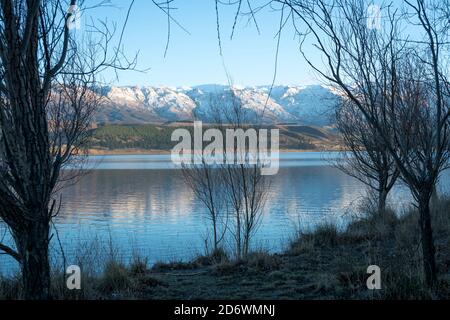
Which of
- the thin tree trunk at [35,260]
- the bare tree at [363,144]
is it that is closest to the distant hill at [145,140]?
the bare tree at [363,144]

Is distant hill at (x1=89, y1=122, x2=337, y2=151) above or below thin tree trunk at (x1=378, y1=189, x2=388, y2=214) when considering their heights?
above

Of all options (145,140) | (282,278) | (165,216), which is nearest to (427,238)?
(282,278)

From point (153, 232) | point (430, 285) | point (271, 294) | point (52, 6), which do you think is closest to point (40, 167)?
point (52, 6)

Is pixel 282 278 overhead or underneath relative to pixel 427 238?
underneath

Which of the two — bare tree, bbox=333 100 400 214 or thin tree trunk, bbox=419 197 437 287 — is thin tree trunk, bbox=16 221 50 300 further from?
bare tree, bbox=333 100 400 214

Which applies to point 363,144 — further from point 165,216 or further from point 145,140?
point 145,140

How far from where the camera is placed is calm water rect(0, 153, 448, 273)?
16812mm

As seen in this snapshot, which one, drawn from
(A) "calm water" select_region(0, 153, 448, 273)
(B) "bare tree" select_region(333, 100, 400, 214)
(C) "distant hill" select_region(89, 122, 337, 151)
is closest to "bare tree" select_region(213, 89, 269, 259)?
(A) "calm water" select_region(0, 153, 448, 273)

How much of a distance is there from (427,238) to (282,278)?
288 cm

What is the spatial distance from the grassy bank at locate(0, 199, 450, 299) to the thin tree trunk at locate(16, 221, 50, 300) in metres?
2.63

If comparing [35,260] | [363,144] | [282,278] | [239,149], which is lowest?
[282,278]

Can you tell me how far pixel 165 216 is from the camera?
1030 inches

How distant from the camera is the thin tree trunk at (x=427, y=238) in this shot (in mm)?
5414

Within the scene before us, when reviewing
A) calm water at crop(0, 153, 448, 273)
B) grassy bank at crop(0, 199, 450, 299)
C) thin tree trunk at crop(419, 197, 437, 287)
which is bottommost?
calm water at crop(0, 153, 448, 273)
